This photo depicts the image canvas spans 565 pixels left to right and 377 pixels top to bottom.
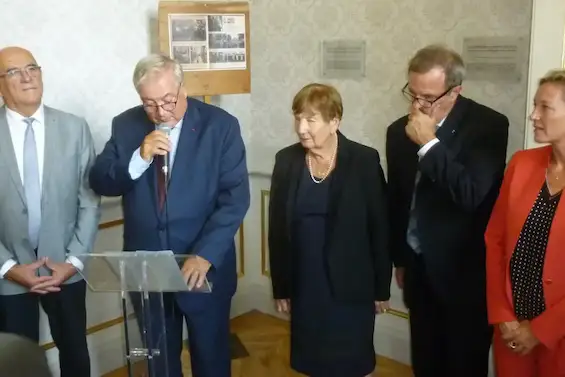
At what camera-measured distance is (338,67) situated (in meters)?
3.26

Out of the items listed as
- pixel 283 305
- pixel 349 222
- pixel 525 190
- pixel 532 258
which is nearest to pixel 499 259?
pixel 532 258

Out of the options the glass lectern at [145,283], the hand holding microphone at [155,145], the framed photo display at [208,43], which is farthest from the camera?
the framed photo display at [208,43]

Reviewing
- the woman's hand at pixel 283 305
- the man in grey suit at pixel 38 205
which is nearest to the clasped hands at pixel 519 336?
the woman's hand at pixel 283 305

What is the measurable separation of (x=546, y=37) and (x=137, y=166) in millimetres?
1573

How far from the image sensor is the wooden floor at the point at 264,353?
3184mm

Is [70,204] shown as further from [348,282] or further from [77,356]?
[348,282]

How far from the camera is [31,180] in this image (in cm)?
234

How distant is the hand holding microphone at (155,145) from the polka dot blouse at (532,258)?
113 cm

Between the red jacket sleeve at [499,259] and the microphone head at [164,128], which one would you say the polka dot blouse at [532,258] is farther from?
the microphone head at [164,128]

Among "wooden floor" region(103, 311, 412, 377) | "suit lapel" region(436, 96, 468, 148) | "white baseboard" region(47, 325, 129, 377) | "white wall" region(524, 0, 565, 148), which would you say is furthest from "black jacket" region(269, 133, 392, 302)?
"white baseboard" region(47, 325, 129, 377)

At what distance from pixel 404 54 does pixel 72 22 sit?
158 cm

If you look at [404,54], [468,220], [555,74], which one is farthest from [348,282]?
[404,54]

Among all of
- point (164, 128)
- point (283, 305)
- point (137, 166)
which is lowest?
point (283, 305)

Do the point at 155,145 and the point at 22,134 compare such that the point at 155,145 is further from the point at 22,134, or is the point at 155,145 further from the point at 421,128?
the point at 421,128
